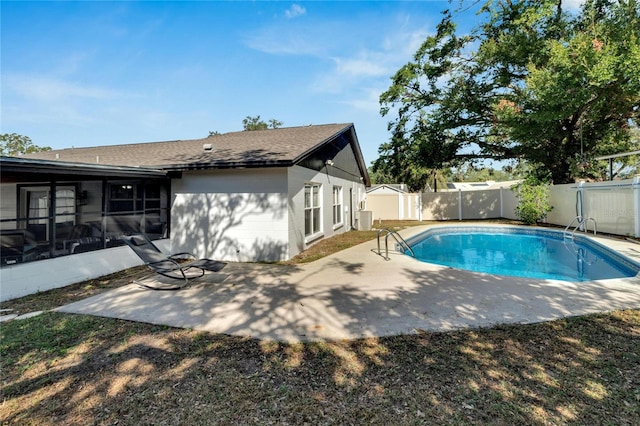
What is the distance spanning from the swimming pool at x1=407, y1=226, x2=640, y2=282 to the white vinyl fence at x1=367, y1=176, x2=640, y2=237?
149 centimetres

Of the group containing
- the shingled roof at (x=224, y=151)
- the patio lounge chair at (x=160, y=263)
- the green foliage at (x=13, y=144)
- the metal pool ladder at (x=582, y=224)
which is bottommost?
the patio lounge chair at (x=160, y=263)

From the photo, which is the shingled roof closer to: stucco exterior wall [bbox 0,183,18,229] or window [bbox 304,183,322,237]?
window [bbox 304,183,322,237]

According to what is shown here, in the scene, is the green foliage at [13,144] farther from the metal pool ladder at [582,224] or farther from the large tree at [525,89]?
the metal pool ladder at [582,224]

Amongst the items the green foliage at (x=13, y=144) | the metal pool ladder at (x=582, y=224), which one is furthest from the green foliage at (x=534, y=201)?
the green foliage at (x=13, y=144)

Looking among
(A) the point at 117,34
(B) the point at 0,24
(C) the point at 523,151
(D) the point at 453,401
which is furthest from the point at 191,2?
(C) the point at 523,151

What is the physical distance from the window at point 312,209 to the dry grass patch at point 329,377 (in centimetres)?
686

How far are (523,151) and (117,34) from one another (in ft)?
68.8

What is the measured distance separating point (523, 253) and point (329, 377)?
1098 cm

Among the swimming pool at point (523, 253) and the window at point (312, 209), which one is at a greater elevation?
the window at point (312, 209)

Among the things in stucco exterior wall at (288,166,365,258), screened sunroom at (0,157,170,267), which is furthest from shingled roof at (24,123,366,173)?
screened sunroom at (0,157,170,267)

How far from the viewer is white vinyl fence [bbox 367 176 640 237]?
11.1 metres

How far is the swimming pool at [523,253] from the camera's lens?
8066 mm

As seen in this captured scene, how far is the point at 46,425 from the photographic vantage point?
2.34m

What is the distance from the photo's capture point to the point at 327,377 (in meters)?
2.91
